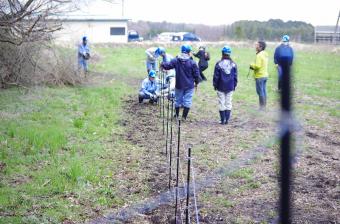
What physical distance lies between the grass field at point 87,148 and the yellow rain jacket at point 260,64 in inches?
41.7

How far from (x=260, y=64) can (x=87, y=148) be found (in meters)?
4.91

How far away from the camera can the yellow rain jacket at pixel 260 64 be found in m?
10.1

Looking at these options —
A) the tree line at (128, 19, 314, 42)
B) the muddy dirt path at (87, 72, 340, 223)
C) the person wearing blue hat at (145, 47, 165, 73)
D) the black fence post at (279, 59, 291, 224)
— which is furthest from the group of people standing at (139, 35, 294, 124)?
the tree line at (128, 19, 314, 42)

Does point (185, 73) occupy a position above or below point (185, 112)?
above

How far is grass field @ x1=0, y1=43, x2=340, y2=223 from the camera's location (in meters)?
5.01

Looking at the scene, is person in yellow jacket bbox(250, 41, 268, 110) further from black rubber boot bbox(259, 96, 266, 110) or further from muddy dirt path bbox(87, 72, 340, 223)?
muddy dirt path bbox(87, 72, 340, 223)

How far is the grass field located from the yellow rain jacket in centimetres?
106

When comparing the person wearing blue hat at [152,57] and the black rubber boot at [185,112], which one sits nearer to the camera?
the black rubber boot at [185,112]

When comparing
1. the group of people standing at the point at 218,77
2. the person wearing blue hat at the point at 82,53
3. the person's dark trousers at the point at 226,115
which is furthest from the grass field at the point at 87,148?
the person wearing blue hat at the point at 82,53

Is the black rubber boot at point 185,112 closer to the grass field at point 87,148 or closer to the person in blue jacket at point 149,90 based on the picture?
the grass field at point 87,148

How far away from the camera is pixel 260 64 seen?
1022 cm

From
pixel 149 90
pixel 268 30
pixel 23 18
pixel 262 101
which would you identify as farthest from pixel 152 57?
pixel 268 30

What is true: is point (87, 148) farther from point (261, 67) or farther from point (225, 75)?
point (261, 67)

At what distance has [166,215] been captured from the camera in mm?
4734
